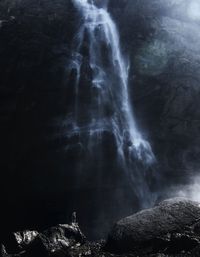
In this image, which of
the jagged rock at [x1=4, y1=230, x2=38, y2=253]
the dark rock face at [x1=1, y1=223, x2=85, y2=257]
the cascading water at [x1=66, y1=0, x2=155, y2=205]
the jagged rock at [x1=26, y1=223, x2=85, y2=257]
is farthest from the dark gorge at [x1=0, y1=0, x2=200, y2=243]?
the jagged rock at [x1=26, y1=223, x2=85, y2=257]

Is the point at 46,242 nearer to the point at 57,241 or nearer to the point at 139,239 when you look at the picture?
the point at 57,241

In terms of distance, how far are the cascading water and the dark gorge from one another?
0.32ft

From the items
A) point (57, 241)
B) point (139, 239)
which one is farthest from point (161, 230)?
point (57, 241)

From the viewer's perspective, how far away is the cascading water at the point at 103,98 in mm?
40544

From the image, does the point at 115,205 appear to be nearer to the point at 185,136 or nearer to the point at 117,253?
the point at 185,136

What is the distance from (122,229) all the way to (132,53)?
2214 centimetres

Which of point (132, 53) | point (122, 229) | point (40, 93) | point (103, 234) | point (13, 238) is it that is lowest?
point (103, 234)

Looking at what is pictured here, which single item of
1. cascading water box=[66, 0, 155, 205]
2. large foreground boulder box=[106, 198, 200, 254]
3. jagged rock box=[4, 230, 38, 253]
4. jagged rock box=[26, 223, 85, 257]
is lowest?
jagged rock box=[4, 230, 38, 253]

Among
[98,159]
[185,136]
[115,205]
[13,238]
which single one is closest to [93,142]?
[98,159]

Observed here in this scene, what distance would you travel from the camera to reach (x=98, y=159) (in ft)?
132

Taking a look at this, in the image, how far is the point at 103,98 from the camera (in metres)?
42.5

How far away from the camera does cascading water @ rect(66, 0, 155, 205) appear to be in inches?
1596

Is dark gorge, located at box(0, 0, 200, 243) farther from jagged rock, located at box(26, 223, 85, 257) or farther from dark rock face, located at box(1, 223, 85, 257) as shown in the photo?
jagged rock, located at box(26, 223, 85, 257)

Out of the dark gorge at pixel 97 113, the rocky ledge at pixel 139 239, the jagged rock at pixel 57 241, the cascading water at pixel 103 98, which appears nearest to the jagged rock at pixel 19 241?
the rocky ledge at pixel 139 239
